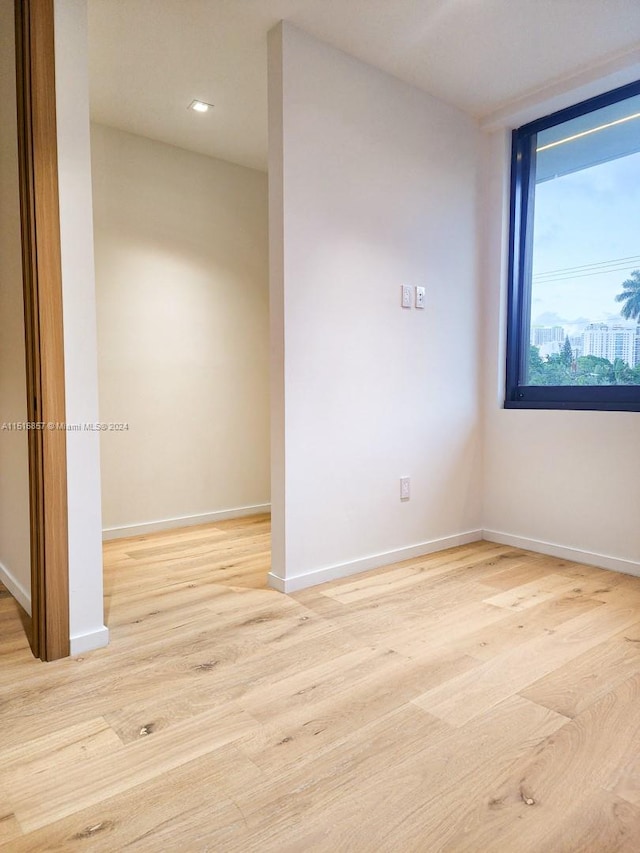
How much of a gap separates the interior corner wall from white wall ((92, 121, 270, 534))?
5.27 ft

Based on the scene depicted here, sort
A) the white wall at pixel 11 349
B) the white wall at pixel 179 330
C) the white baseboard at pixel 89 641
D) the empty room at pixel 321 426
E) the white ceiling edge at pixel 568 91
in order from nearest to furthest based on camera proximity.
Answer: the empty room at pixel 321 426
the white baseboard at pixel 89 641
the white wall at pixel 11 349
the white ceiling edge at pixel 568 91
the white wall at pixel 179 330

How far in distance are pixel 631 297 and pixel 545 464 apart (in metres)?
0.94

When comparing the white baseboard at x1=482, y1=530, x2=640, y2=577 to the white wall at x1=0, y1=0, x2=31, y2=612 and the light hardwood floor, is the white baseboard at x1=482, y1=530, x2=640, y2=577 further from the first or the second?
the white wall at x1=0, y1=0, x2=31, y2=612

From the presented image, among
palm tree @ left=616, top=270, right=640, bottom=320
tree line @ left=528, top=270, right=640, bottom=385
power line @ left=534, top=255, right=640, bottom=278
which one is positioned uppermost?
power line @ left=534, top=255, right=640, bottom=278

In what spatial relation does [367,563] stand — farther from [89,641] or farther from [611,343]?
[611,343]

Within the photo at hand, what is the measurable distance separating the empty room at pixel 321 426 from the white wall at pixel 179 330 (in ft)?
0.07

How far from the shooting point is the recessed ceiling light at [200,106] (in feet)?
9.55

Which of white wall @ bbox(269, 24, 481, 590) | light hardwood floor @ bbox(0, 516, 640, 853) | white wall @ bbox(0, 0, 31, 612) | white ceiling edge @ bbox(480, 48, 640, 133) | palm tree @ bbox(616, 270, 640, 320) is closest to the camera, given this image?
light hardwood floor @ bbox(0, 516, 640, 853)

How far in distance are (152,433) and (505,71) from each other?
275 cm

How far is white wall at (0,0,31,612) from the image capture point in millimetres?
1978

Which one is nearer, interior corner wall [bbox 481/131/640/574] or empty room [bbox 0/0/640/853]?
empty room [bbox 0/0/640/853]

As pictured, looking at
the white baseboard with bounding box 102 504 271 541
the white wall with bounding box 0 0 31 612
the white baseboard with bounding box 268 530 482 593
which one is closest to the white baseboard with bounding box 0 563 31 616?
the white wall with bounding box 0 0 31 612

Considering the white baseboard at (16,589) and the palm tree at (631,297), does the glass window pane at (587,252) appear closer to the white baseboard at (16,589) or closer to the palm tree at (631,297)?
the palm tree at (631,297)

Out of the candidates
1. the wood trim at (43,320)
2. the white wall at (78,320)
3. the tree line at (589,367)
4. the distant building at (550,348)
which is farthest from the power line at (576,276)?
the wood trim at (43,320)
